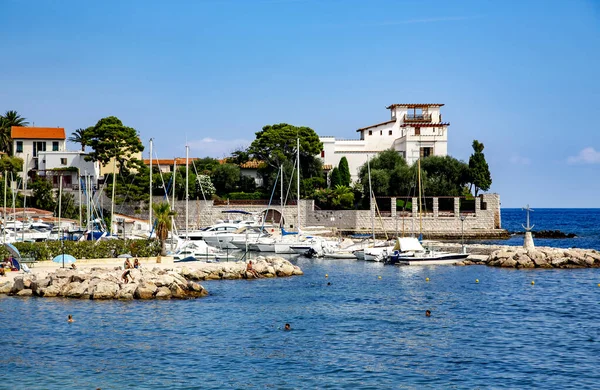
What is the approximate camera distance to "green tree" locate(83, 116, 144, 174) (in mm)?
84750

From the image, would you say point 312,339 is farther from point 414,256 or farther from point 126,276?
point 414,256

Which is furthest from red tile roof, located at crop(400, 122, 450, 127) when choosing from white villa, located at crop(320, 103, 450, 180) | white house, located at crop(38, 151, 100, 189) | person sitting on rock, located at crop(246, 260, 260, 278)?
person sitting on rock, located at crop(246, 260, 260, 278)

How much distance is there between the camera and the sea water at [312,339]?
862 inches

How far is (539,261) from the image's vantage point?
52.7 metres

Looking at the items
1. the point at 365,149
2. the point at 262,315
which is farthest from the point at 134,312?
the point at 365,149

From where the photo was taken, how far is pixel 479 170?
88.4 m

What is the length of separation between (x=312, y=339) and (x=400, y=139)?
71.0m

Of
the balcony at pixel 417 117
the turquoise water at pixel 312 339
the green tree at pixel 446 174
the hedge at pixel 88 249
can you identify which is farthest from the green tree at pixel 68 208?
the turquoise water at pixel 312 339

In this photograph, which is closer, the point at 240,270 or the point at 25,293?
the point at 25,293

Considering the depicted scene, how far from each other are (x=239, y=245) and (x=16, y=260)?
2831 centimetres

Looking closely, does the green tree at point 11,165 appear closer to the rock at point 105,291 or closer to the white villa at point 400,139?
the white villa at point 400,139

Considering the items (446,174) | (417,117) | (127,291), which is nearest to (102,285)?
(127,291)

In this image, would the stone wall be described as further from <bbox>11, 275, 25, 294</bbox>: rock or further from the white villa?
<bbox>11, 275, 25, 294</bbox>: rock

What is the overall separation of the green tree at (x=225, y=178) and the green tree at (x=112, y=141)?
9509 mm
